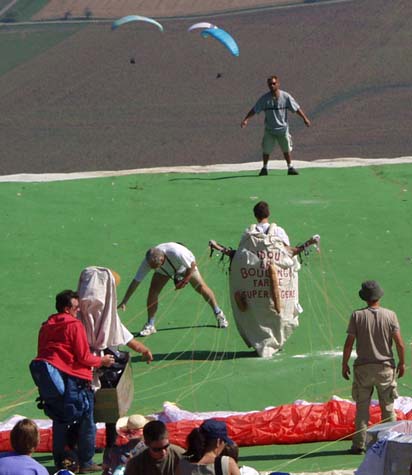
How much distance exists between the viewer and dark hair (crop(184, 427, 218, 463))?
839 cm

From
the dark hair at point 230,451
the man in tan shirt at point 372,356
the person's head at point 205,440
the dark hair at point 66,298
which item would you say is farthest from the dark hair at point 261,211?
the person's head at point 205,440

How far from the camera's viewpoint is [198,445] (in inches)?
330

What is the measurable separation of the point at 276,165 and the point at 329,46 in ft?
68.4

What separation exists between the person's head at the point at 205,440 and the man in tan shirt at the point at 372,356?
264 centimetres

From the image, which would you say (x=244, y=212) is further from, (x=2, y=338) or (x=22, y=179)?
(x=2, y=338)

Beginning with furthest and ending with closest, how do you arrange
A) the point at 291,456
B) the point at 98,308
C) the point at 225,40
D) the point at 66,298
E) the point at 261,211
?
the point at 225,40, the point at 261,211, the point at 291,456, the point at 98,308, the point at 66,298

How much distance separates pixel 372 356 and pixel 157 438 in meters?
3.12

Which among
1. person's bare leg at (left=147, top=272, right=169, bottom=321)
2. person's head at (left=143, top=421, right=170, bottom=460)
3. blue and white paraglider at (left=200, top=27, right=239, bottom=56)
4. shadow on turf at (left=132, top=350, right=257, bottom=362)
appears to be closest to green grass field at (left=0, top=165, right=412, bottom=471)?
shadow on turf at (left=132, top=350, right=257, bottom=362)

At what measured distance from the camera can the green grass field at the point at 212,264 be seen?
1325 centimetres

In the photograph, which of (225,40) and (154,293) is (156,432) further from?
(225,40)

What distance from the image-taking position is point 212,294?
15.2 m

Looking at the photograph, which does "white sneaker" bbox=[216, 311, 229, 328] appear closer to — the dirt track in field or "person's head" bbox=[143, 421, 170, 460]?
"person's head" bbox=[143, 421, 170, 460]

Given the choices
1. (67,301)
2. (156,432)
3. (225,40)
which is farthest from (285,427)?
(225,40)

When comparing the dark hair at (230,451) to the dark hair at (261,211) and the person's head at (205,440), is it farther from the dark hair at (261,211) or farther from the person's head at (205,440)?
the dark hair at (261,211)
